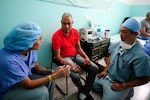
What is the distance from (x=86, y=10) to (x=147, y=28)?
165 centimetres

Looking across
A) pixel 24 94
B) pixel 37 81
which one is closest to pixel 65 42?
pixel 37 81

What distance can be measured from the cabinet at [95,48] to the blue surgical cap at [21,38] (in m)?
1.26

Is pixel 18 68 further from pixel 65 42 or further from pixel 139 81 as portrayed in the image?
pixel 139 81

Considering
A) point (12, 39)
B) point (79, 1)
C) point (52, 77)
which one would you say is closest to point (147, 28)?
point (79, 1)

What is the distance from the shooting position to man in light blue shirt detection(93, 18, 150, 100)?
119 cm

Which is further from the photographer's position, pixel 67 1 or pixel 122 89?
pixel 67 1

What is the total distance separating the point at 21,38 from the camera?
93 cm

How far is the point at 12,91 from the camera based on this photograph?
38.5 inches

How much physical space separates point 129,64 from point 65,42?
87 centimetres

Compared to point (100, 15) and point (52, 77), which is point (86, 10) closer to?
point (100, 15)

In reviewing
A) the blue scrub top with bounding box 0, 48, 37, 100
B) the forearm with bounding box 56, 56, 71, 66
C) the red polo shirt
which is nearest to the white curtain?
the red polo shirt

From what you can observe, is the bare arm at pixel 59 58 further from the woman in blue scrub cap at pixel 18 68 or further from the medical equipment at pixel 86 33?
the medical equipment at pixel 86 33

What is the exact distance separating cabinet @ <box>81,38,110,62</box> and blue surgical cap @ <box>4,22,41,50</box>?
1258mm

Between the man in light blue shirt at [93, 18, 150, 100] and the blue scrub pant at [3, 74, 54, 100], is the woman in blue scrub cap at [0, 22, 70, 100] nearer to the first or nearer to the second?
the blue scrub pant at [3, 74, 54, 100]
